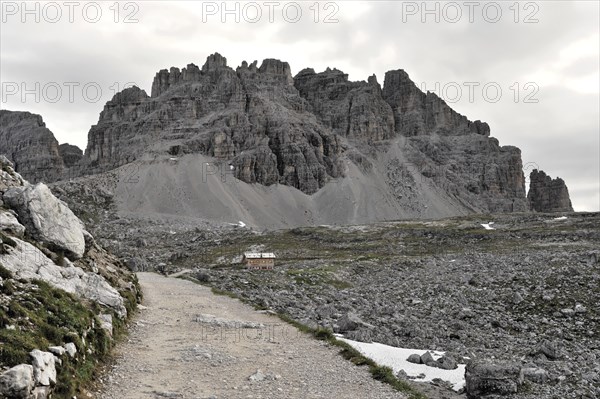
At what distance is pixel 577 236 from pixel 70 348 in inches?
4532

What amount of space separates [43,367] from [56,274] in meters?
10.1

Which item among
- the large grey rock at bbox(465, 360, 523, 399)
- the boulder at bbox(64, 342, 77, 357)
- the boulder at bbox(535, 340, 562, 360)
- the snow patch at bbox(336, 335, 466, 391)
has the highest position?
the boulder at bbox(64, 342, 77, 357)

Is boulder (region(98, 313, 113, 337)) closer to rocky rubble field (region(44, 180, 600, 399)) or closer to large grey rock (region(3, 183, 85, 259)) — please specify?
large grey rock (region(3, 183, 85, 259))

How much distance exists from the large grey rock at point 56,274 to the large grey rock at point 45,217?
1899 millimetres

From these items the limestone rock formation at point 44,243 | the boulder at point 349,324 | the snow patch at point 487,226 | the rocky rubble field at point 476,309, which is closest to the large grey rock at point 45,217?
the limestone rock formation at point 44,243

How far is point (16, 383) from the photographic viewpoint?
36.2ft

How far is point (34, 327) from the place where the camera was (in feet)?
47.5

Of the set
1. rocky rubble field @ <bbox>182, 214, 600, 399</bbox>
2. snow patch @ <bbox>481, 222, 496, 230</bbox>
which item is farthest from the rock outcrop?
snow patch @ <bbox>481, 222, 496, 230</bbox>

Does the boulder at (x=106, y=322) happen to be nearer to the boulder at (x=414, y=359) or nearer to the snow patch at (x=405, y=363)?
the snow patch at (x=405, y=363)

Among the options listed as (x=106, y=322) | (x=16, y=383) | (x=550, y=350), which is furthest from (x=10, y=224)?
(x=550, y=350)

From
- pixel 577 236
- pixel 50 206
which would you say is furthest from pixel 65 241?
pixel 577 236

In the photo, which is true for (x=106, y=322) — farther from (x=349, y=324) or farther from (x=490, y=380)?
(x=490, y=380)

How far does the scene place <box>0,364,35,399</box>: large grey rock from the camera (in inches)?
429

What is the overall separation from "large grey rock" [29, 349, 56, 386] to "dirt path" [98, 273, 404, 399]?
2.04 metres
